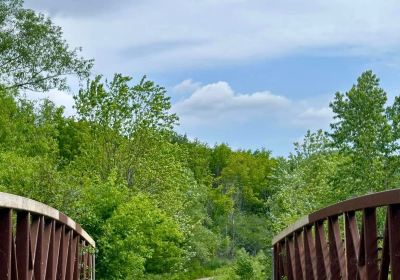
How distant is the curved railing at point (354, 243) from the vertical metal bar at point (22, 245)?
155 inches

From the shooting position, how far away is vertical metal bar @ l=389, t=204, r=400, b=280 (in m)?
9.34

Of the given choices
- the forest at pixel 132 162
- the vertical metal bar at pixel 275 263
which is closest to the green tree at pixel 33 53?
the forest at pixel 132 162

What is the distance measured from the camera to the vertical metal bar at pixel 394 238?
368 inches

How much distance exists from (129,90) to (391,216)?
47730 millimetres

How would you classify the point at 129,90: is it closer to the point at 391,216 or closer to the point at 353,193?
the point at 353,193

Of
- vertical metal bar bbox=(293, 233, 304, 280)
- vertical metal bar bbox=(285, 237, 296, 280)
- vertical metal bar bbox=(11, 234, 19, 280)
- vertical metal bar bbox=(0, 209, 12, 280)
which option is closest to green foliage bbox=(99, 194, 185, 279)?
vertical metal bar bbox=(285, 237, 296, 280)

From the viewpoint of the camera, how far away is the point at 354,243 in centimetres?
1139

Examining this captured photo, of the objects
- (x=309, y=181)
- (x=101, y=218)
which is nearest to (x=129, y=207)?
(x=101, y=218)

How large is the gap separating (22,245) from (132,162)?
44.3 metres

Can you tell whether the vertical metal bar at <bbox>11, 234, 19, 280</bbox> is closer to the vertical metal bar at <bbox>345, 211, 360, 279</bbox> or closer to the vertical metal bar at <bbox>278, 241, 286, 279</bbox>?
the vertical metal bar at <bbox>345, 211, 360, 279</bbox>

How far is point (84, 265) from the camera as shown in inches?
1076

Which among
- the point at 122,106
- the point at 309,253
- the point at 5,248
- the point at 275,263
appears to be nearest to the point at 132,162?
the point at 122,106

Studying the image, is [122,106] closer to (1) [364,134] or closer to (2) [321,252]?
(1) [364,134]

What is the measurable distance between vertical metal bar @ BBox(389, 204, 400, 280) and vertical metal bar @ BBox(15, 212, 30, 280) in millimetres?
4331
